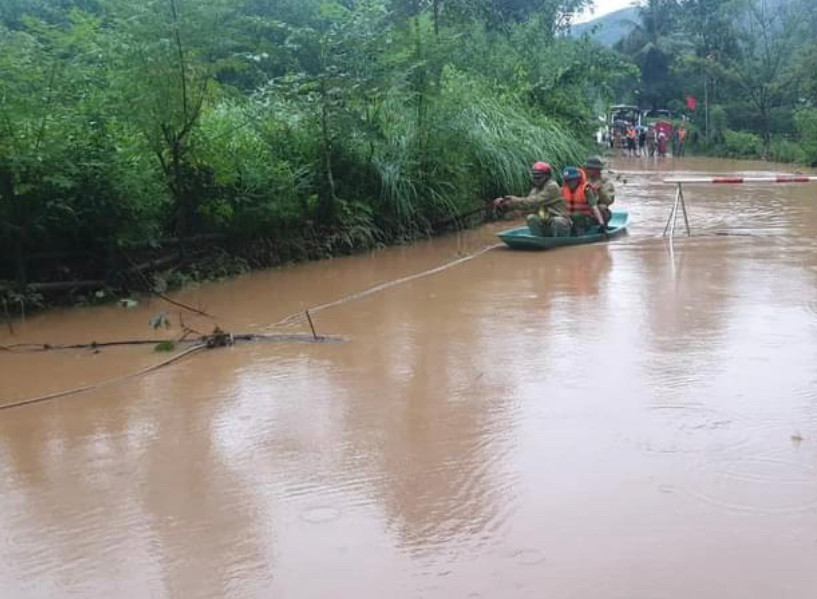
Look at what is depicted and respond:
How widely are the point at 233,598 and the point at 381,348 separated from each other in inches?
153

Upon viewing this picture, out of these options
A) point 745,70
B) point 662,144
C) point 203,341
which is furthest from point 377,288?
point 745,70

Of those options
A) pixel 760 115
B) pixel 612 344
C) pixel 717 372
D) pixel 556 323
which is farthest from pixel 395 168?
pixel 760 115

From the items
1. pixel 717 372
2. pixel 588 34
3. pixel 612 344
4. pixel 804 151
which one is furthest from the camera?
pixel 804 151

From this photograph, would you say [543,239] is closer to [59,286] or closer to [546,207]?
[546,207]

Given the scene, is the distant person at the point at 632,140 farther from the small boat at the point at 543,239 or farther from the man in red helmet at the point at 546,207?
the man in red helmet at the point at 546,207

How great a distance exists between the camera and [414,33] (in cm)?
1300

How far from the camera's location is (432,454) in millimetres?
4879

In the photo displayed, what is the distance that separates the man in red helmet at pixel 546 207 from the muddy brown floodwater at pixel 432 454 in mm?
3444

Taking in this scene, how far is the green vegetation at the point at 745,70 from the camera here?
37.5 metres

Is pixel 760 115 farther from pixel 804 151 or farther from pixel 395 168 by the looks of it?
pixel 395 168

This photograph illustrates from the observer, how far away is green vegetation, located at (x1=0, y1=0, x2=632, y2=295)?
→ 28.1 feet

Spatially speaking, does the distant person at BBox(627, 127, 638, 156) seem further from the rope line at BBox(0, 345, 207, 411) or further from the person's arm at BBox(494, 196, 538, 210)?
the rope line at BBox(0, 345, 207, 411)

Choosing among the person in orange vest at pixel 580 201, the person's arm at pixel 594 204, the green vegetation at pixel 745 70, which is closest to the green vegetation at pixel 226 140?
the person in orange vest at pixel 580 201

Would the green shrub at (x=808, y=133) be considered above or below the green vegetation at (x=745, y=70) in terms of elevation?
below
